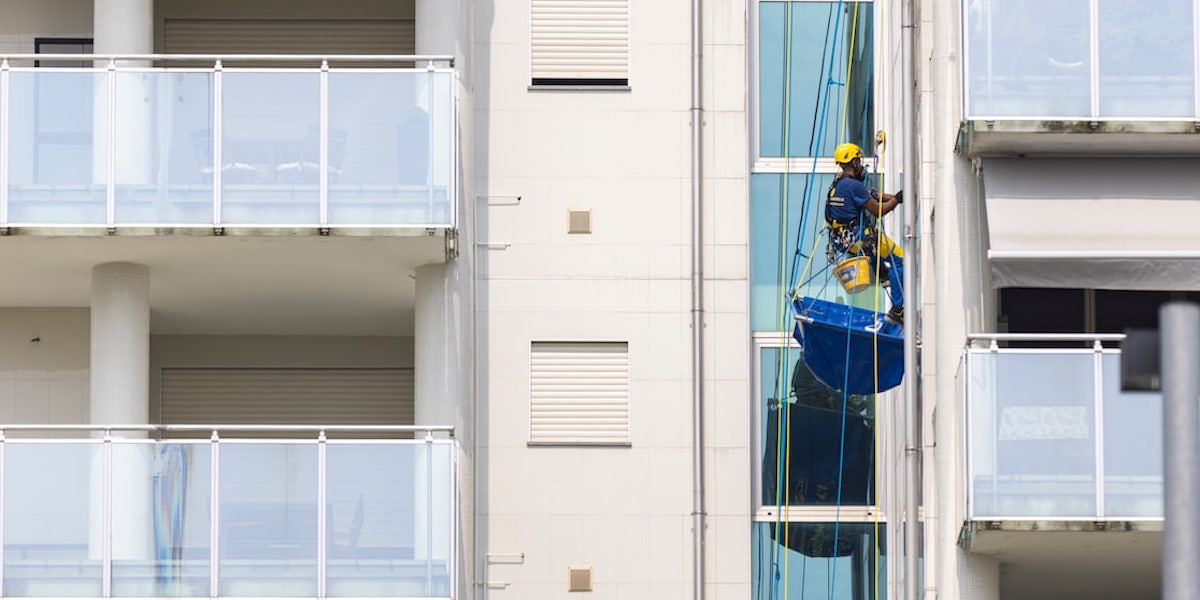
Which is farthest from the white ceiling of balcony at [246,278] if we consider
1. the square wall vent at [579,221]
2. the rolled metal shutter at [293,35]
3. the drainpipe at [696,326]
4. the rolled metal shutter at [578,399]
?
the drainpipe at [696,326]

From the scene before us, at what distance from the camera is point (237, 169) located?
20.1 meters

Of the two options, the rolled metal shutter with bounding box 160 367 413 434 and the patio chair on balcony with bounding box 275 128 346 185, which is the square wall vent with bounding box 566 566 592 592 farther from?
the patio chair on balcony with bounding box 275 128 346 185

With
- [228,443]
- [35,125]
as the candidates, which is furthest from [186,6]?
[228,443]

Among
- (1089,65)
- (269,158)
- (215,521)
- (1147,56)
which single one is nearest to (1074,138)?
(1089,65)

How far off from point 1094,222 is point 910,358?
1.82 m

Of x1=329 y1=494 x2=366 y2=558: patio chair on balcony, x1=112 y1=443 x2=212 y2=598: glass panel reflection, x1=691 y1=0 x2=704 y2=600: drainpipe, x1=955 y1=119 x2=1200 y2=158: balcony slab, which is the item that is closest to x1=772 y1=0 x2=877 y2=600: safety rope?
x1=691 y1=0 x2=704 y2=600: drainpipe

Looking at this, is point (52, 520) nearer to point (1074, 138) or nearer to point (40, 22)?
point (40, 22)

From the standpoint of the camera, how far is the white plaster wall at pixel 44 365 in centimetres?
2244

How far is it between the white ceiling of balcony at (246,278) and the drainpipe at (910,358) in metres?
3.81

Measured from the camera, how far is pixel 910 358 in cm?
2011

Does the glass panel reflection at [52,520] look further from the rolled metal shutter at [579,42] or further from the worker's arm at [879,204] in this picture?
the worker's arm at [879,204]

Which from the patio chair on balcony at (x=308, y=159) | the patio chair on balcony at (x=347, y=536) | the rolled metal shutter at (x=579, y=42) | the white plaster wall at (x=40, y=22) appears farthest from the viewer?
the white plaster wall at (x=40, y=22)

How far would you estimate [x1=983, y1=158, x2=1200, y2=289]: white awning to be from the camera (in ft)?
63.6

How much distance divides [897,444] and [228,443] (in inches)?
227
